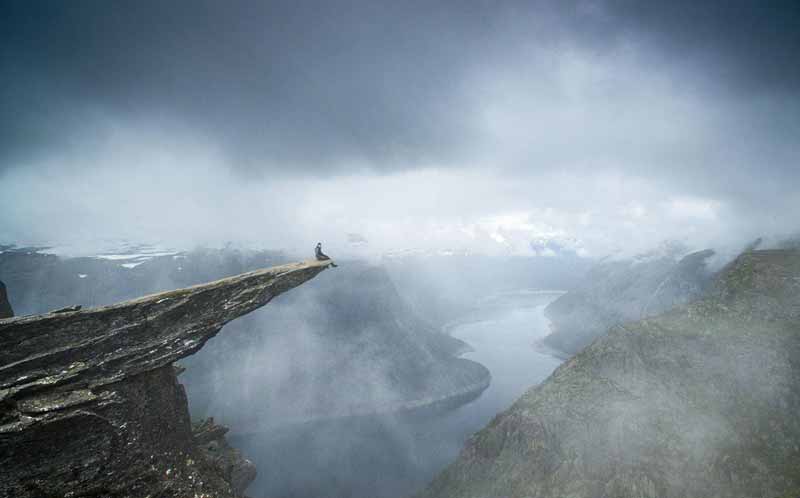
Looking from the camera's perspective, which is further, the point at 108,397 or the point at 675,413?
the point at 675,413

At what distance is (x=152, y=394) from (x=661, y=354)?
13304 cm

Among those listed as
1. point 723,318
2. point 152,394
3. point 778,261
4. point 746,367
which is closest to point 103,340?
point 152,394

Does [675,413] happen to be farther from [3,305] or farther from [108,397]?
[3,305]

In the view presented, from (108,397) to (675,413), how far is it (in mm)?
127320

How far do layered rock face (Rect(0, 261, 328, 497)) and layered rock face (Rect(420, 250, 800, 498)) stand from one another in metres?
104

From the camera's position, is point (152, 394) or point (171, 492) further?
point (152, 394)

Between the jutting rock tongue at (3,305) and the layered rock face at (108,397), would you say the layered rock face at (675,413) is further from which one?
the jutting rock tongue at (3,305)

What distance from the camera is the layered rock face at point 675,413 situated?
80125 millimetres

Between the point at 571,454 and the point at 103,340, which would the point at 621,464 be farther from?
the point at 103,340

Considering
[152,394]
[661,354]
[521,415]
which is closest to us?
[152,394]

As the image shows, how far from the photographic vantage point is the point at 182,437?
82.8 feet

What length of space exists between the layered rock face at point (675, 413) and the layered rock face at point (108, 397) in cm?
10366

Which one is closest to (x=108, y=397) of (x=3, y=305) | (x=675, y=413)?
(x=3, y=305)

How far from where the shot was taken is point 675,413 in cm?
9119
